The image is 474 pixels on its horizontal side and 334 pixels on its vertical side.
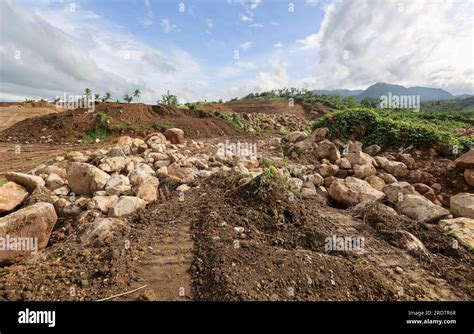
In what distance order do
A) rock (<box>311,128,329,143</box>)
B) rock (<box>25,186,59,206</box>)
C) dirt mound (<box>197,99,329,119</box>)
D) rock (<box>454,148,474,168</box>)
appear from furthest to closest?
1. dirt mound (<box>197,99,329,119</box>)
2. rock (<box>311,128,329,143</box>)
3. rock (<box>454,148,474,168</box>)
4. rock (<box>25,186,59,206</box>)

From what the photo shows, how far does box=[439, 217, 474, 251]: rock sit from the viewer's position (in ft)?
11.0

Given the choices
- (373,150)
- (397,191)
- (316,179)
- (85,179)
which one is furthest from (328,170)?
(85,179)

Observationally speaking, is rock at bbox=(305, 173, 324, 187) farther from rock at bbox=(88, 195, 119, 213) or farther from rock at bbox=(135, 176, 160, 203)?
rock at bbox=(88, 195, 119, 213)

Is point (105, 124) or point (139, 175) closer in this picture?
point (139, 175)

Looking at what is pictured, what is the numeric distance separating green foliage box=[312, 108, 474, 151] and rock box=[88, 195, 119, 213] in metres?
6.45

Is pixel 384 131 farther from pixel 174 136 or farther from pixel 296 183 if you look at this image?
pixel 174 136

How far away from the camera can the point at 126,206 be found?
12.6 feet

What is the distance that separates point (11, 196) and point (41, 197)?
365 mm

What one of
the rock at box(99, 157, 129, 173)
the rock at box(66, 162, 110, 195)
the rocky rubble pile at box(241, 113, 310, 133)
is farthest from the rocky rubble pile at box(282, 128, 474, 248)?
the rocky rubble pile at box(241, 113, 310, 133)
